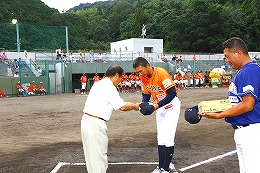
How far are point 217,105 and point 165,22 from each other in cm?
7579

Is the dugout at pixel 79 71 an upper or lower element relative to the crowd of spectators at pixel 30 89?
upper

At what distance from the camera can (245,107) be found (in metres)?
3.04

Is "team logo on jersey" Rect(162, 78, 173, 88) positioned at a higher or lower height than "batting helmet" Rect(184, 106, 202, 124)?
higher

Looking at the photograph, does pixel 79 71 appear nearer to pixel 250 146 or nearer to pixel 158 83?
pixel 158 83

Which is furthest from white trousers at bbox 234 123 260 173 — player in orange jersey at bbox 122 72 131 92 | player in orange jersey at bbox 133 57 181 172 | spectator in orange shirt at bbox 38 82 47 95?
player in orange jersey at bbox 122 72 131 92

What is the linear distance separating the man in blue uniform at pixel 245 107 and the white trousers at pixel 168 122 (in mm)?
1966

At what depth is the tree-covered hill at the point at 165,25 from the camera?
46125mm

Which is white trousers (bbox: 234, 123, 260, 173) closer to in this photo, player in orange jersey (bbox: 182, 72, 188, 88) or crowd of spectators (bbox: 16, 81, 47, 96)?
crowd of spectators (bbox: 16, 81, 47, 96)

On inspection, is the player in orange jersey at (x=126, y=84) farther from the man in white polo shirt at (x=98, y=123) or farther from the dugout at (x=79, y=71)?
the man in white polo shirt at (x=98, y=123)

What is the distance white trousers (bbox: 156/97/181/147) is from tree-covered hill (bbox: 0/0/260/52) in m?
41.1

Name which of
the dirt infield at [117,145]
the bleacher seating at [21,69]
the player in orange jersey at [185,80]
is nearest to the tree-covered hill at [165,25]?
the bleacher seating at [21,69]

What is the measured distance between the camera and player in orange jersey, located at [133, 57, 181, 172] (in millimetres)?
5215

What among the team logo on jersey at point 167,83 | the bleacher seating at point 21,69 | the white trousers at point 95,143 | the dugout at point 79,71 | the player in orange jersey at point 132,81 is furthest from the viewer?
the player in orange jersey at point 132,81

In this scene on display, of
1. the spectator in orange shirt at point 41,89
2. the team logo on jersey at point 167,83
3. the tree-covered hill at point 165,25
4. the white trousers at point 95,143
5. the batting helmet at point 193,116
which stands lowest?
the spectator in orange shirt at point 41,89
